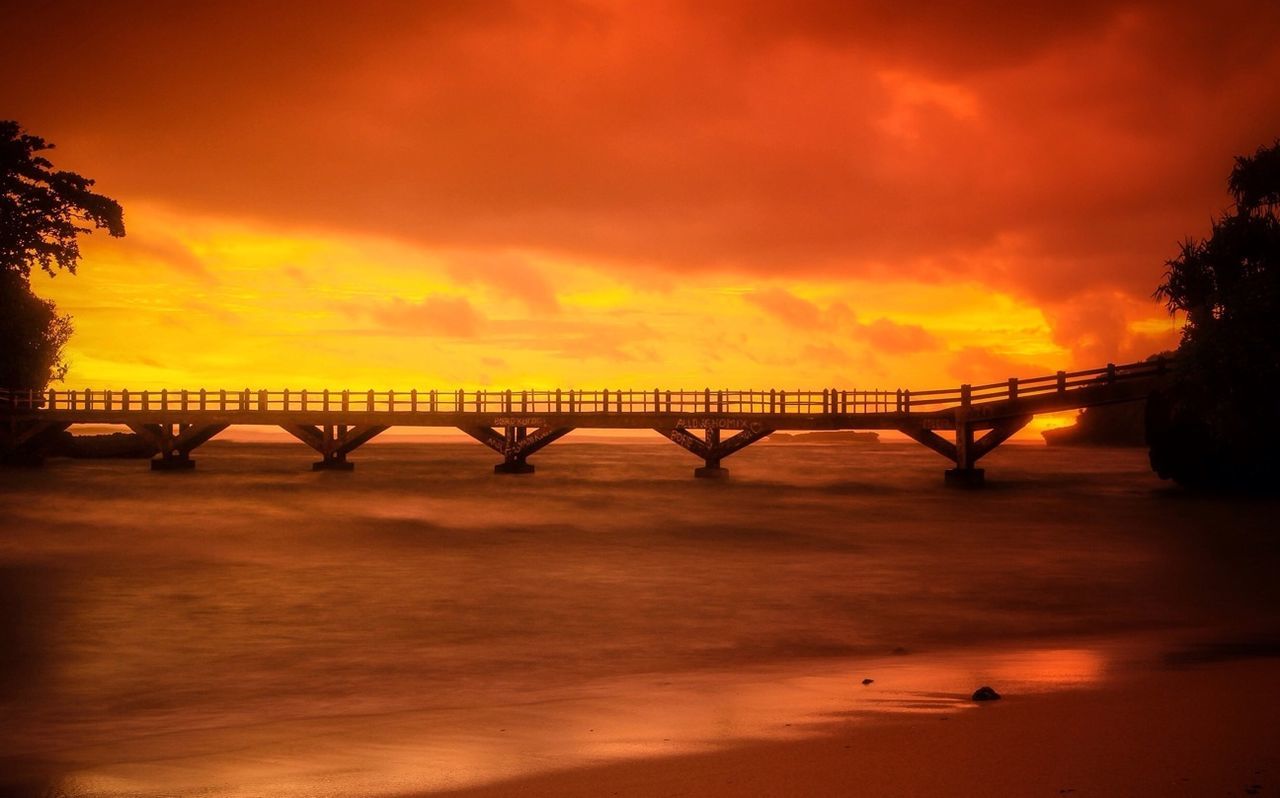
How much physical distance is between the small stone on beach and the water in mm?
250

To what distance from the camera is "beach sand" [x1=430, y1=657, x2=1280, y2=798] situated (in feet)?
17.2

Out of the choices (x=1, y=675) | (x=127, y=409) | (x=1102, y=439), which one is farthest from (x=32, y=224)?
(x=1102, y=439)

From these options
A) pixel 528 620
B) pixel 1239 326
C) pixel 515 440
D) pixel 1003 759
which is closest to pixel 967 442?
pixel 1239 326

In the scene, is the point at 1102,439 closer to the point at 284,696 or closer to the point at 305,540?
the point at 305,540

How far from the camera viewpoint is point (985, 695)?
25.3 ft

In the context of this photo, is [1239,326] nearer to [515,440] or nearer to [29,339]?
[515,440]

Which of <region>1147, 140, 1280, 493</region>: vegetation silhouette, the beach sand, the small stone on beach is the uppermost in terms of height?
<region>1147, 140, 1280, 493</region>: vegetation silhouette

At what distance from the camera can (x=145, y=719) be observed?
395 inches

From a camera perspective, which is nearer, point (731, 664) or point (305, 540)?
point (731, 664)

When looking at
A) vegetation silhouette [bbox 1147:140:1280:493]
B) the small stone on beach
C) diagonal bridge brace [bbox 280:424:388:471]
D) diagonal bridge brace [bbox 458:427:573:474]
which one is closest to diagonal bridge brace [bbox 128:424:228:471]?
diagonal bridge brace [bbox 280:424:388:471]

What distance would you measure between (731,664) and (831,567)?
10.2 m

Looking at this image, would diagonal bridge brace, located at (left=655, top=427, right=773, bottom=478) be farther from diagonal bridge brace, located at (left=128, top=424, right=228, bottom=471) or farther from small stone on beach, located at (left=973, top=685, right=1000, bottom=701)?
small stone on beach, located at (left=973, top=685, right=1000, bottom=701)

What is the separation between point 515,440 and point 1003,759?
46.9 m

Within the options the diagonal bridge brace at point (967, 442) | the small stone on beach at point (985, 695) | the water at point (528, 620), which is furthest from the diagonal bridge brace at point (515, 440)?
the small stone on beach at point (985, 695)
